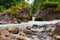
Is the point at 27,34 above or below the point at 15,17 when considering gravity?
above

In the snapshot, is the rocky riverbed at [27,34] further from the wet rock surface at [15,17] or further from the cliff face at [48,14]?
the wet rock surface at [15,17]

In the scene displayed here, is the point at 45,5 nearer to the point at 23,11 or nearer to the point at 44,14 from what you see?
the point at 44,14

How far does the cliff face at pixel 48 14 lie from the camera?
1938 centimetres

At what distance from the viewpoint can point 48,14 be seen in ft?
64.2

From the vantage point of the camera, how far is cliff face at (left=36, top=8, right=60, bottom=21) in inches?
763

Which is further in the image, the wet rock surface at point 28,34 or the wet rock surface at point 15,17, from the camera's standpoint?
the wet rock surface at point 15,17

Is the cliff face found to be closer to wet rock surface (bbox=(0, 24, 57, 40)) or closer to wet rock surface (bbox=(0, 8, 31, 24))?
wet rock surface (bbox=(0, 8, 31, 24))

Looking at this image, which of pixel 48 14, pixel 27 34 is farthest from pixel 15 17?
pixel 27 34

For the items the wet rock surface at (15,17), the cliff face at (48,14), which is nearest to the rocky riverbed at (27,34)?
the cliff face at (48,14)

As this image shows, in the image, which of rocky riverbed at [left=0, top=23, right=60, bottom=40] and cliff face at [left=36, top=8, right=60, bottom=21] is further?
cliff face at [left=36, top=8, right=60, bottom=21]

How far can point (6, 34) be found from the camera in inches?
468

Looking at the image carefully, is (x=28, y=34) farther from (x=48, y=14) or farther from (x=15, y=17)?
(x=15, y=17)

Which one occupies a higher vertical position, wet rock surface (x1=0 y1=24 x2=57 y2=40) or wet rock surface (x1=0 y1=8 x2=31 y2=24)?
wet rock surface (x1=0 y1=24 x2=57 y2=40)

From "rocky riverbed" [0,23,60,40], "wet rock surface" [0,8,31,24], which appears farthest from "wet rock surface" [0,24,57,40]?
"wet rock surface" [0,8,31,24]
